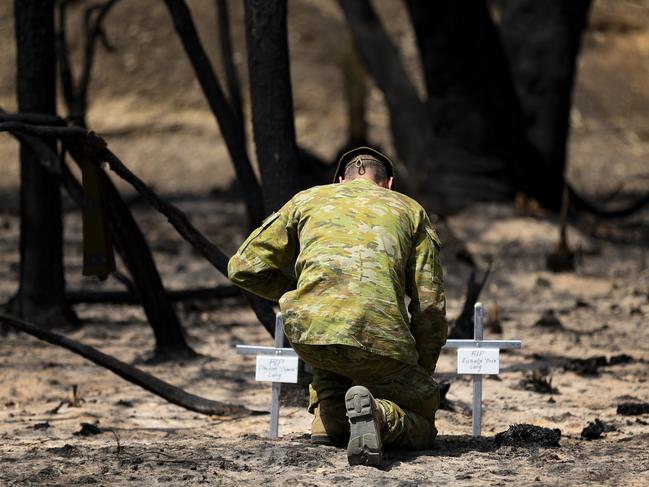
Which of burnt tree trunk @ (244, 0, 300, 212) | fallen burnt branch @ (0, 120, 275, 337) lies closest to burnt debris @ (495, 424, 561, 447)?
fallen burnt branch @ (0, 120, 275, 337)

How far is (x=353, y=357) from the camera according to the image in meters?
4.50

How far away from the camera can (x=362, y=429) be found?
4328 millimetres

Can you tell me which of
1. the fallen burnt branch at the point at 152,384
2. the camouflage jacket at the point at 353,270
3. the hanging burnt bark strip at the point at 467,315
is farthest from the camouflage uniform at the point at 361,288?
the hanging burnt bark strip at the point at 467,315

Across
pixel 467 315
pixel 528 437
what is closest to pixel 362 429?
pixel 528 437

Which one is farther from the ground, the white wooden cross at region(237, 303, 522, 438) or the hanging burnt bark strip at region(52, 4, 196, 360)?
the hanging burnt bark strip at region(52, 4, 196, 360)

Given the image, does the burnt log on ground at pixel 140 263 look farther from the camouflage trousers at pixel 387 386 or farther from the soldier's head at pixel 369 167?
the camouflage trousers at pixel 387 386

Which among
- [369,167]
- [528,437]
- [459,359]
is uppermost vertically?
[369,167]

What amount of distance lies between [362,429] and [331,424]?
440mm

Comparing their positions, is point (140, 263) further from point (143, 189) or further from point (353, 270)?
point (353, 270)

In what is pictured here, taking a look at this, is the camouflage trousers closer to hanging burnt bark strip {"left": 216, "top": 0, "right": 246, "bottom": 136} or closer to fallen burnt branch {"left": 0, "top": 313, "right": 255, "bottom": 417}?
fallen burnt branch {"left": 0, "top": 313, "right": 255, "bottom": 417}

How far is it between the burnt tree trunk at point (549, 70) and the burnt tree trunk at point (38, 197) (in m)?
6.91

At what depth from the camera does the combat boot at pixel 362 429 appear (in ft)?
14.1

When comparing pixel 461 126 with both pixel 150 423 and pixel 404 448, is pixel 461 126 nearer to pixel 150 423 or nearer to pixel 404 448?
pixel 150 423

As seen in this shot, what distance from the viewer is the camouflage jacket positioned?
14.7 ft
